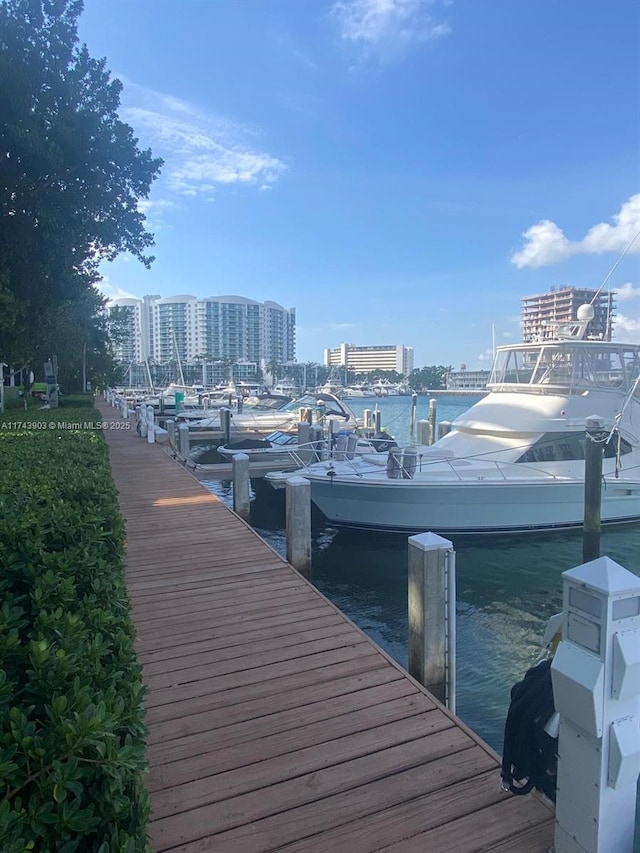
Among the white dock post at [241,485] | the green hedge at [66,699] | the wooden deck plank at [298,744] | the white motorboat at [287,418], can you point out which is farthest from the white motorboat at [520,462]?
the white motorboat at [287,418]

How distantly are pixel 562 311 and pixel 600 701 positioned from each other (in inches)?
642

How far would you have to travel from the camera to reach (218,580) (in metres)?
5.92

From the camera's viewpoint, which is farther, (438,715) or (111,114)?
(111,114)

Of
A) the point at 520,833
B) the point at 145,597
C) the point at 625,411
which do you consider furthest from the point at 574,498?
the point at 520,833

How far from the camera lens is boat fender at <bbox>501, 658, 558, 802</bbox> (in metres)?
2.53

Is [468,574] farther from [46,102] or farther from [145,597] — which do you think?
[46,102]

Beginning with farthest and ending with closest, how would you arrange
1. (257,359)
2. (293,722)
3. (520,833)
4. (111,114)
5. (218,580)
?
(257,359) → (111,114) → (218,580) → (293,722) → (520,833)

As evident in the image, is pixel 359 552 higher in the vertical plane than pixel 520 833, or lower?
lower

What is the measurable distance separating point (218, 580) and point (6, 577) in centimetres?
346

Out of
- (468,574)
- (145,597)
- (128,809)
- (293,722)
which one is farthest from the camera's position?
(468,574)

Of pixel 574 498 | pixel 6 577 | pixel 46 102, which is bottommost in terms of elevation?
→ pixel 574 498

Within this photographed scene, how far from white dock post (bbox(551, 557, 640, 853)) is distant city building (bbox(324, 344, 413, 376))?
501 ft

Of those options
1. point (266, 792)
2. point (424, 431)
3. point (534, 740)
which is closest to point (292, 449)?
point (424, 431)

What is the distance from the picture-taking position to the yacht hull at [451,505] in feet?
35.8
